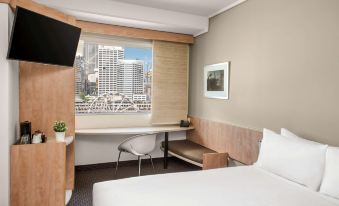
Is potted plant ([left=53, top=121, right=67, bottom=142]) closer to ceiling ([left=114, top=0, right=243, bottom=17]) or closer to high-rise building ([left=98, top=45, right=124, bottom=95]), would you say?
high-rise building ([left=98, top=45, right=124, bottom=95])

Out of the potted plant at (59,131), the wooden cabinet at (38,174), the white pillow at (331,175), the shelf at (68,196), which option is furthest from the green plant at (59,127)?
the white pillow at (331,175)

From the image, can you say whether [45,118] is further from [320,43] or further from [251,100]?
[320,43]

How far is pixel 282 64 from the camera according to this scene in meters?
2.75

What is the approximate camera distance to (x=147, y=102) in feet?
15.4

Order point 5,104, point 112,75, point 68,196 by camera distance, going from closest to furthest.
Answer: point 5,104 → point 68,196 → point 112,75

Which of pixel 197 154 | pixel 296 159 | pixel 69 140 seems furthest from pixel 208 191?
pixel 69 140

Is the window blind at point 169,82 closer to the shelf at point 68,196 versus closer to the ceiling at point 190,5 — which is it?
the ceiling at point 190,5

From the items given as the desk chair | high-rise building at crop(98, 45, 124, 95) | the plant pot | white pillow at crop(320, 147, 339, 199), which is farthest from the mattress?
high-rise building at crop(98, 45, 124, 95)

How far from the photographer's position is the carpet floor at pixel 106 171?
3271 millimetres

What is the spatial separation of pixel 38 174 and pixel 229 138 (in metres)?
2.59

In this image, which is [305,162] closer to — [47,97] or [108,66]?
[47,97]

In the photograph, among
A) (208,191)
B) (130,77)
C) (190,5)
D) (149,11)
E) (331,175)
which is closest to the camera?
(331,175)

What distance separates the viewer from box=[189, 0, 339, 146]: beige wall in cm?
227

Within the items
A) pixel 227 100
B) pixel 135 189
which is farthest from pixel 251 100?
pixel 135 189
